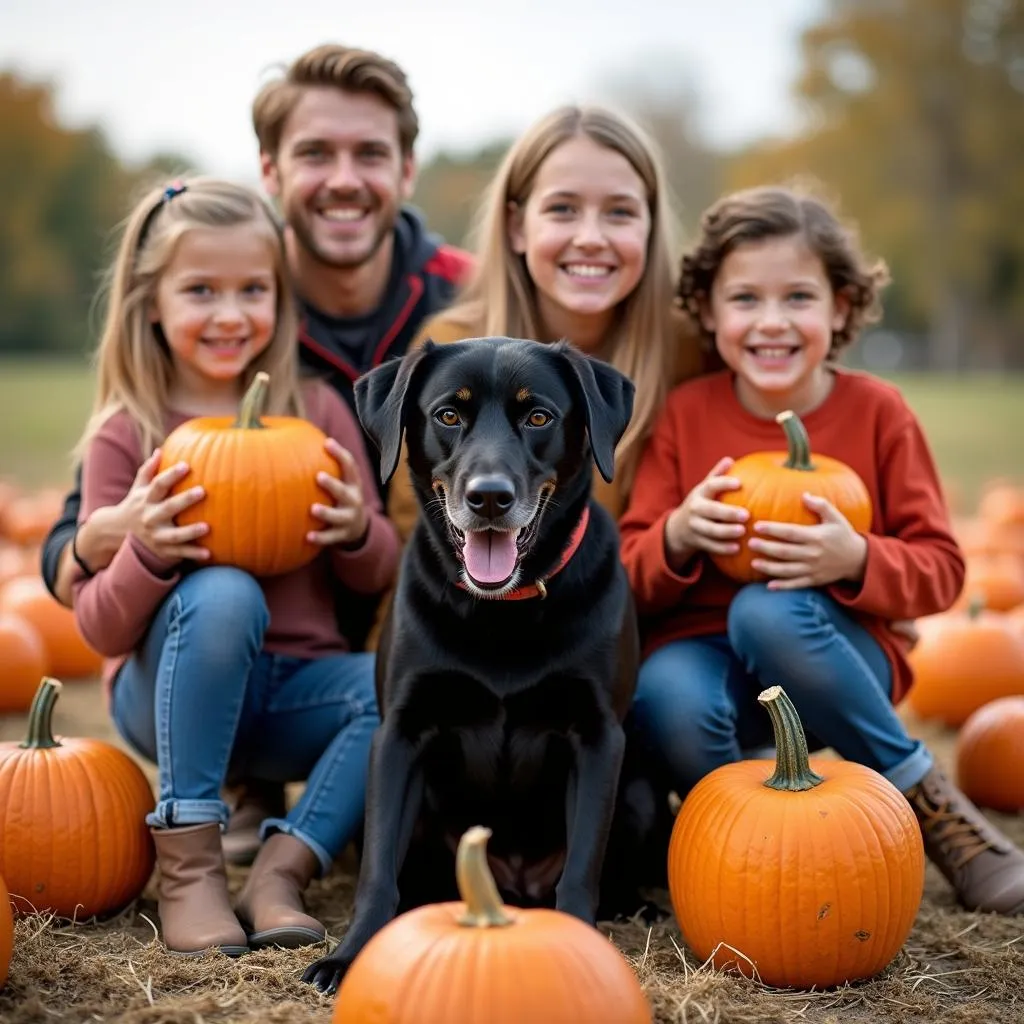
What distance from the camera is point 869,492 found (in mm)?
3994

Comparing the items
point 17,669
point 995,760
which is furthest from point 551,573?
point 17,669

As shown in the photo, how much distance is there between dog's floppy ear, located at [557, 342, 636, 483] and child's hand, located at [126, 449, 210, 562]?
1.16 m

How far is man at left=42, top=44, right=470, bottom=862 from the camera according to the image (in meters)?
4.71

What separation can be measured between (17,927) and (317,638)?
1.32 metres

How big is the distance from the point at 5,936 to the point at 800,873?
1.81 m

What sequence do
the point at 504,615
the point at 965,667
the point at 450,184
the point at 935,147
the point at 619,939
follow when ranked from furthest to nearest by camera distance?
the point at 450,184, the point at 935,147, the point at 965,667, the point at 619,939, the point at 504,615

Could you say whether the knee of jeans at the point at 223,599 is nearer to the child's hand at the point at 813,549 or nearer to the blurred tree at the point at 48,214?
the child's hand at the point at 813,549

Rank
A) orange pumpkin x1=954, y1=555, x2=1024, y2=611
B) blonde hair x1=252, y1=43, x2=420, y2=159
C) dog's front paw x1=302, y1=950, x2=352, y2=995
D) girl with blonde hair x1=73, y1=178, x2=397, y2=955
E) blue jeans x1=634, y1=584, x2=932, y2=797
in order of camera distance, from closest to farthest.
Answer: dog's front paw x1=302, y1=950, x2=352, y2=995, girl with blonde hair x1=73, y1=178, x2=397, y2=955, blue jeans x1=634, y1=584, x2=932, y2=797, blonde hair x1=252, y1=43, x2=420, y2=159, orange pumpkin x1=954, y1=555, x2=1024, y2=611

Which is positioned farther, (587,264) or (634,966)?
(587,264)

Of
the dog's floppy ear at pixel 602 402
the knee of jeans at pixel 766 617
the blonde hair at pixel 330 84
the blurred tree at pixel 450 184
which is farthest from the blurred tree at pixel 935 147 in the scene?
the dog's floppy ear at pixel 602 402

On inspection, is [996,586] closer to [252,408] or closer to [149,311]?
[252,408]

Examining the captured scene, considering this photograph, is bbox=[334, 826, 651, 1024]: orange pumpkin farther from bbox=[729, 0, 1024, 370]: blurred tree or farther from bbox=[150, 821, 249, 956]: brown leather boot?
bbox=[729, 0, 1024, 370]: blurred tree

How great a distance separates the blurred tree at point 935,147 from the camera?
44.2 m

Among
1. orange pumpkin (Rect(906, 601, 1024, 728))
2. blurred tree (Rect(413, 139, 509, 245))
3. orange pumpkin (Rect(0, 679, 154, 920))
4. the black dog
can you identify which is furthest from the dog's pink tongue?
blurred tree (Rect(413, 139, 509, 245))
